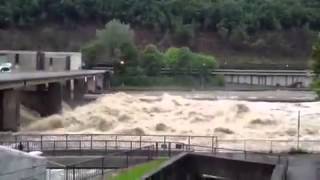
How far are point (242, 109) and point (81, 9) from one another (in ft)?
439

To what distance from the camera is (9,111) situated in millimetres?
54406

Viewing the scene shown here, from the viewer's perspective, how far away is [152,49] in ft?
476

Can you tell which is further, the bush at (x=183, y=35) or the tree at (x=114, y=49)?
the bush at (x=183, y=35)

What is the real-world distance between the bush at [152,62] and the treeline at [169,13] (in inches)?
1923

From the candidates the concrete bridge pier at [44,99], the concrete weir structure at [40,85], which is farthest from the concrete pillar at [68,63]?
the concrete bridge pier at [44,99]

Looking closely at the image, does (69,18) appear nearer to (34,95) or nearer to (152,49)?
(152,49)

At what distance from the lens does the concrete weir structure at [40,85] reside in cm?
5453

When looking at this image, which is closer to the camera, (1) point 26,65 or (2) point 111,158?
(2) point 111,158

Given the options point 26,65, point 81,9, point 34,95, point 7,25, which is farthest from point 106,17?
point 34,95

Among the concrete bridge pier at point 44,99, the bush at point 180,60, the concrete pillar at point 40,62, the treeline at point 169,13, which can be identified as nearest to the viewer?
the concrete bridge pier at point 44,99

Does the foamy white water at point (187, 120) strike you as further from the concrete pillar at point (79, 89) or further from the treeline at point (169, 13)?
the treeline at point (169, 13)

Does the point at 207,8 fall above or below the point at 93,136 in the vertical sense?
above

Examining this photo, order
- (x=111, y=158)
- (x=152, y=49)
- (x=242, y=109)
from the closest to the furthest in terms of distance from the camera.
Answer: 1. (x=111, y=158)
2. (x=242, y=109)
3. (x=152, y=49)

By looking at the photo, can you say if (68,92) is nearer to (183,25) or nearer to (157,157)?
(157,157)
